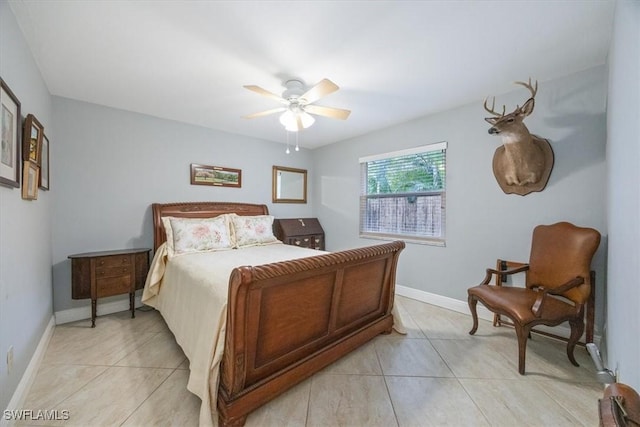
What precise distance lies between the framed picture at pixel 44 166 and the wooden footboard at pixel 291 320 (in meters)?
2.37

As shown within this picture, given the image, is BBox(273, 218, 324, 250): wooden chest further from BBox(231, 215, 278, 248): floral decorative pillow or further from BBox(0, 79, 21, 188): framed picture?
BBox(0, 79, 21, 188): framed picture

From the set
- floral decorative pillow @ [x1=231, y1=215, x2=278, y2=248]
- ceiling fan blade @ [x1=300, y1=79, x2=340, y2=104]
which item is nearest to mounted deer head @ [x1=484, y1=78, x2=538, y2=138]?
ceiling fan blade @ [x1=300, y1=79, x2=340, y2=104]

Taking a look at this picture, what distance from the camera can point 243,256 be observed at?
2.78 meters

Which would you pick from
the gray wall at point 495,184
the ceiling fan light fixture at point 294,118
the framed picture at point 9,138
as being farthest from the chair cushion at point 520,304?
the framed picture at point 9,138

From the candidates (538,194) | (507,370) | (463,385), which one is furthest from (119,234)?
(538,194)

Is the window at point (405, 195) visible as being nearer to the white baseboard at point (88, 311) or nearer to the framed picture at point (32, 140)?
the white baseboard at point (88, 311)

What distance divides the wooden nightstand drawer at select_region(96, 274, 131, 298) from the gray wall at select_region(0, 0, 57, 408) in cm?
40

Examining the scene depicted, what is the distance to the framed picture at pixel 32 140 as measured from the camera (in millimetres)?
1803

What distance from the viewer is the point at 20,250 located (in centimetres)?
175

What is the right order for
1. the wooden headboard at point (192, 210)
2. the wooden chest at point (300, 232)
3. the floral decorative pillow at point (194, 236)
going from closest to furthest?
the floral decorative pillow at point (194, 236) < the wooden headboard at point (192, 210) < the wooden chest at point (300, 232)

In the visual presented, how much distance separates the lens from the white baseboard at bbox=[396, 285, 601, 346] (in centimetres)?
239

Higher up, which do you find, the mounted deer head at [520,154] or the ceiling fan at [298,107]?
the ceiling fan at [298,107]

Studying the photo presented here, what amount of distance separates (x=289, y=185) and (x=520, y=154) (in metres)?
3.50

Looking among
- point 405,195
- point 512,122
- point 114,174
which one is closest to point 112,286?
point 114,174
